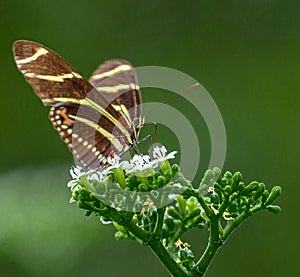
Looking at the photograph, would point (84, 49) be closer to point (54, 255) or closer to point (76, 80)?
point (54, 255)

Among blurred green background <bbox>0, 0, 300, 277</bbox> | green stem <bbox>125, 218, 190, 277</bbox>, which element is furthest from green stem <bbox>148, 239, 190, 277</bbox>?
blurred green background <bbox>0, 0, 300, 277</bbox>

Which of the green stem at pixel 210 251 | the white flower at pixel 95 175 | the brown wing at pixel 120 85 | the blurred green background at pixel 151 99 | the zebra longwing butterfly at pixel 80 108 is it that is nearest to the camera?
the green stem at pixel 210 251

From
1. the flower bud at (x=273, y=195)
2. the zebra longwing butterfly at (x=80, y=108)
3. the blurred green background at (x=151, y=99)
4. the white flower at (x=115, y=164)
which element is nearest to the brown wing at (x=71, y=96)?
the zebra longwing butterfly at (x=80, y=108)

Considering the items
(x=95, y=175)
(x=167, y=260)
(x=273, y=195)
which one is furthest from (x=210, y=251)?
(x=95, y=175)

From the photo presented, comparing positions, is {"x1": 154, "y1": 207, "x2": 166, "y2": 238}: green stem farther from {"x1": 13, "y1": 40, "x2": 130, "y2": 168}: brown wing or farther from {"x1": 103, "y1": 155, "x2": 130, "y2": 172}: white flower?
{"x1": 13, "y1": 40, "x2": 130, "y2": 168}: brown wing

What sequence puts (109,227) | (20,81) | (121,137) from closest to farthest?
(121,137) → (109,227) → (20,81)

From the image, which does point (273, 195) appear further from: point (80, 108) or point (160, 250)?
point (80, 108)

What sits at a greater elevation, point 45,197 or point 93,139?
point 93,139

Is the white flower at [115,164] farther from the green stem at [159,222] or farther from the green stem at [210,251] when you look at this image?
the green stem at [210,251]

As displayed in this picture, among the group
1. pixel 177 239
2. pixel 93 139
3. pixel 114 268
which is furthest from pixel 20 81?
pixel 177 239
